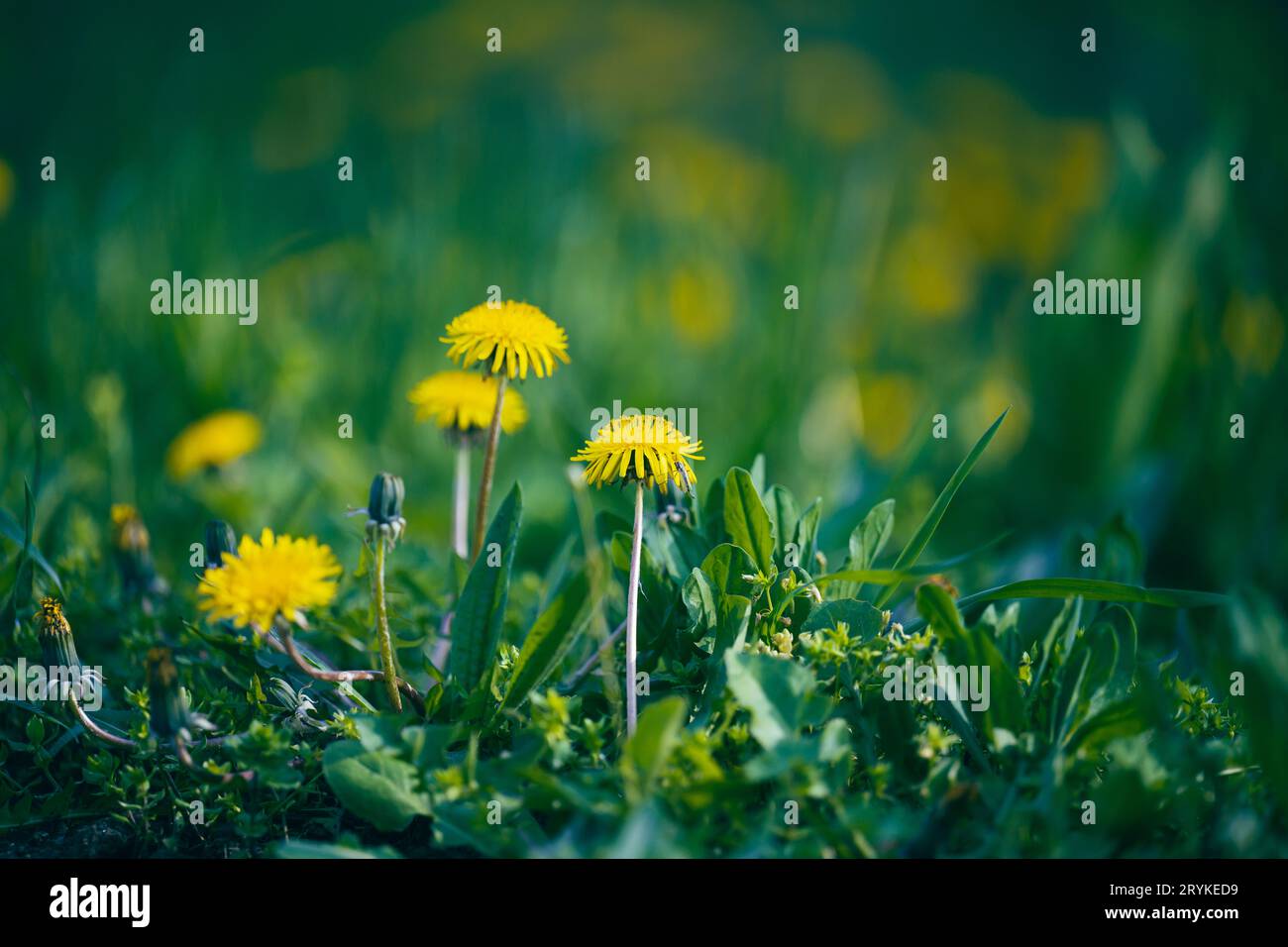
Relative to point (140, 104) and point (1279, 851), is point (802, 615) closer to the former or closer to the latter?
point (1279, 851)

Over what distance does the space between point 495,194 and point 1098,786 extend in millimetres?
2896

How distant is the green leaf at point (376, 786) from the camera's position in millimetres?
1194

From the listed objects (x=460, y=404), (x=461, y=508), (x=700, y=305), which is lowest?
(x=461, y=508)

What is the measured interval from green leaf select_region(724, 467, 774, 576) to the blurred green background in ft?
1.46

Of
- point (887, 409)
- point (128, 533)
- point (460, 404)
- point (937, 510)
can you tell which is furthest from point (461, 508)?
point (887, 409)

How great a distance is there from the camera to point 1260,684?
1154 millimetres

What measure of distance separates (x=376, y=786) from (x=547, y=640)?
28 cm

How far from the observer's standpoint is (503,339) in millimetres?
1419

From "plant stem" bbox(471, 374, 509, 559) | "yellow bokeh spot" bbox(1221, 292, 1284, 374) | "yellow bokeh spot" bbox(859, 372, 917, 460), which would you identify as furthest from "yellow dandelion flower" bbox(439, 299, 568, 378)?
"yellow bokeh spot" bbox(859, 372, 917, 460)

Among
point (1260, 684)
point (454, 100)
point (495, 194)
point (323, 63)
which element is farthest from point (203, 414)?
point (323, 63)

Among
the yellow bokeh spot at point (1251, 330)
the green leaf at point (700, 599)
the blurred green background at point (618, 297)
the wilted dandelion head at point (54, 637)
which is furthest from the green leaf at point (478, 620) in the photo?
the yellow bokeh spot at point (1251, 330)

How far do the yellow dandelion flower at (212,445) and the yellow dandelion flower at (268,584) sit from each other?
121 cm

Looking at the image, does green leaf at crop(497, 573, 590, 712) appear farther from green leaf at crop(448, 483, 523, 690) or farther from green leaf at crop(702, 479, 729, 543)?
green leaf at crop(702, 479, 729, 543)

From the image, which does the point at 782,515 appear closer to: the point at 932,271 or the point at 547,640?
the point at 547,640
